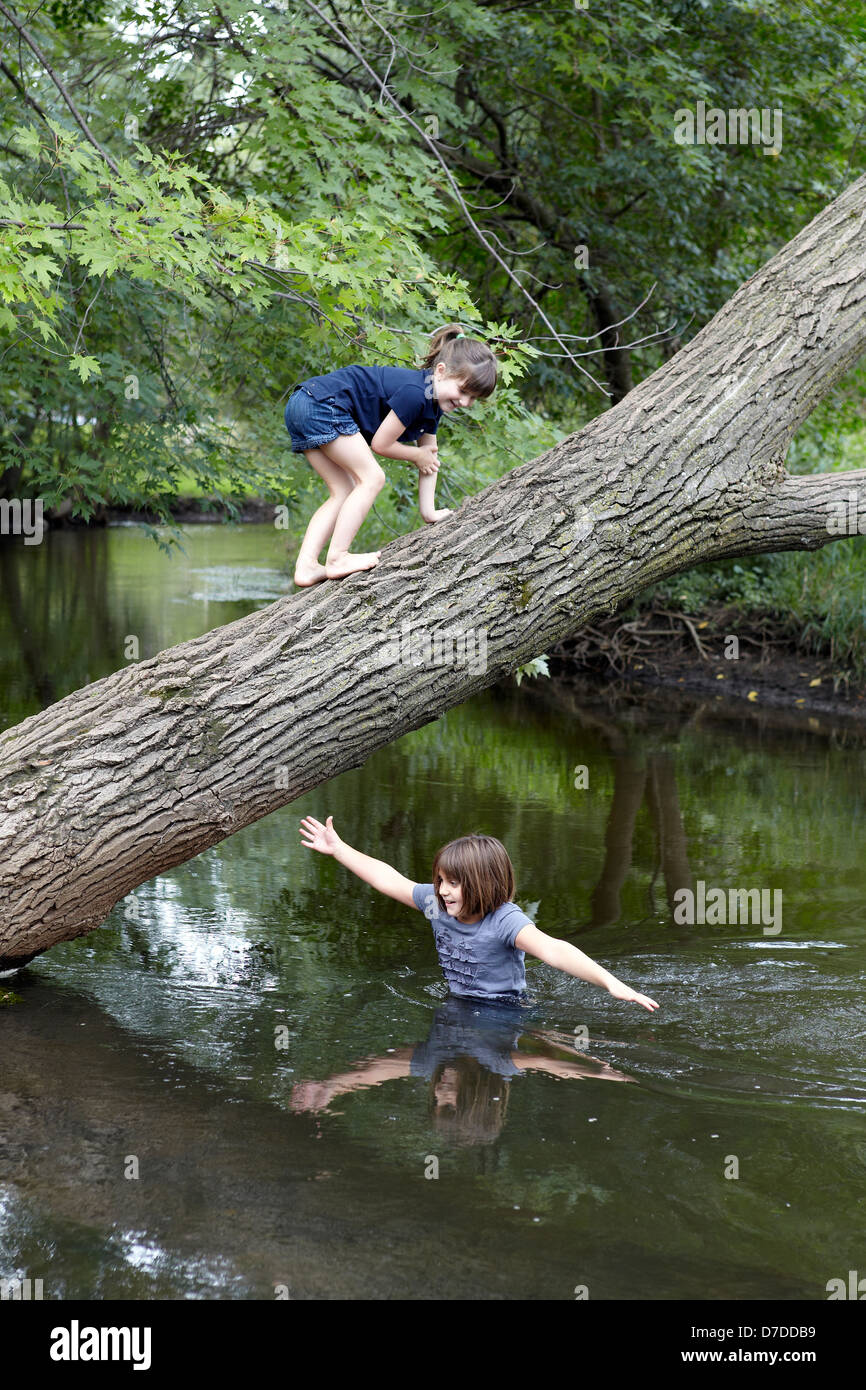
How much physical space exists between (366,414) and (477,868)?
191 cm

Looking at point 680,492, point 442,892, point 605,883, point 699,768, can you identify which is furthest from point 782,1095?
point 699,768

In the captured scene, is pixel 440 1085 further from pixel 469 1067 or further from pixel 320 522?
pixel 320 522

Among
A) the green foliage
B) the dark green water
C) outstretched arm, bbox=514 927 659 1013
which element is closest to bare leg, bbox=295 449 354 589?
the green foliage

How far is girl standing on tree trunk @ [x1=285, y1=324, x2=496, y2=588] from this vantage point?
467 centimetres

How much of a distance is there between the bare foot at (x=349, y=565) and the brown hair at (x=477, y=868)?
112 centimetres

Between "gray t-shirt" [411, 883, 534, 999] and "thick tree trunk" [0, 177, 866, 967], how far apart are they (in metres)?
0.82

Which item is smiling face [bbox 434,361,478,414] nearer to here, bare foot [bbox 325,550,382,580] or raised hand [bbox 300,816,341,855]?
bare foot [bbox 325,550,382,580]

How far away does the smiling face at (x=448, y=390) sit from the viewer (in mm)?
4664

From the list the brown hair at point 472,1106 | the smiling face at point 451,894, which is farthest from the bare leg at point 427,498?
the brown hair at point 472,1106

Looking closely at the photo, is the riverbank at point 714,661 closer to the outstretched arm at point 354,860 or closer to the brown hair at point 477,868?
the outstretched arm at point 354,860

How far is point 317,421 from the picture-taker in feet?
15.8

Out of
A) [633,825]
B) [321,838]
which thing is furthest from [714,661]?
[321,838]

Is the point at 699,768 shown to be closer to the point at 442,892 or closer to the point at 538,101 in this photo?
the point at 442,892

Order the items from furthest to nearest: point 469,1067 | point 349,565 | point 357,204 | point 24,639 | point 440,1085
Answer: point 24,639, point 357,204, point 349,565, point 469,1067, point 440,1085
